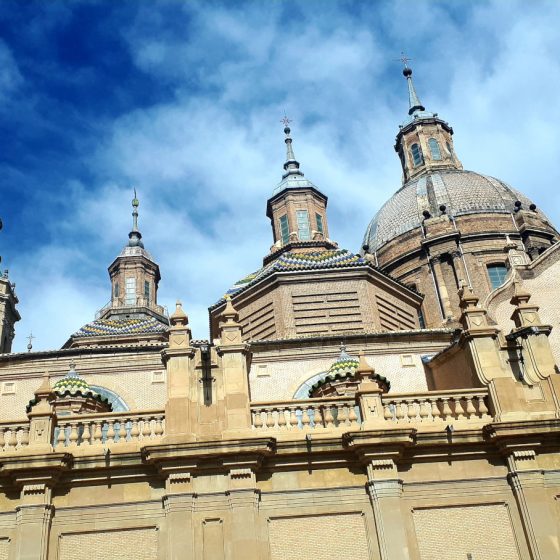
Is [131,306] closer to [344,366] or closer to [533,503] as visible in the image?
[344,366]

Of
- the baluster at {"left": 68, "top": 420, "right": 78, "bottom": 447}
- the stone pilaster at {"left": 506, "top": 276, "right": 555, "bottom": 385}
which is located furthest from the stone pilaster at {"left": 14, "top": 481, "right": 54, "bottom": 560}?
the stone pilaster at {"left": 506, "top": 276, "right": 555, "bottom": 385}

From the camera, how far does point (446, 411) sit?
15727mm

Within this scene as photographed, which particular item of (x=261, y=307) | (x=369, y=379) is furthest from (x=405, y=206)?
(x=369, y=379)

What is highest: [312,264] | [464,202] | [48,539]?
[464,202]

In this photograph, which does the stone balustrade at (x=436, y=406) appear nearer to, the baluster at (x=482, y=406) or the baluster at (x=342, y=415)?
the baluster at (x=482, y=406)

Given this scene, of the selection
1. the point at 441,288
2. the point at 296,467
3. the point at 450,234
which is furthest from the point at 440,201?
the point at 296,467

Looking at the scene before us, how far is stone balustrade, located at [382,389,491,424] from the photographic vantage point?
1555 cm

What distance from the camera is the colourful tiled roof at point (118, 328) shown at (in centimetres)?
3647

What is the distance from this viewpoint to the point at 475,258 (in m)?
40.2

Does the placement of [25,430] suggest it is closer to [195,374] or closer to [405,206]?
[195,374]

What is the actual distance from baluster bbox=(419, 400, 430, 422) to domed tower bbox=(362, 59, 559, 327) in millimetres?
21192

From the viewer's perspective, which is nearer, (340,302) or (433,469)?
(433,469)

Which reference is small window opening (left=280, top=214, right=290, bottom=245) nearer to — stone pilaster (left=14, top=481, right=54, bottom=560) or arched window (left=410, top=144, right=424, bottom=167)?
arched window (left=410, top=144, right=424, bottom=167)

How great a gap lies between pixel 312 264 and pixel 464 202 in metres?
17.1
